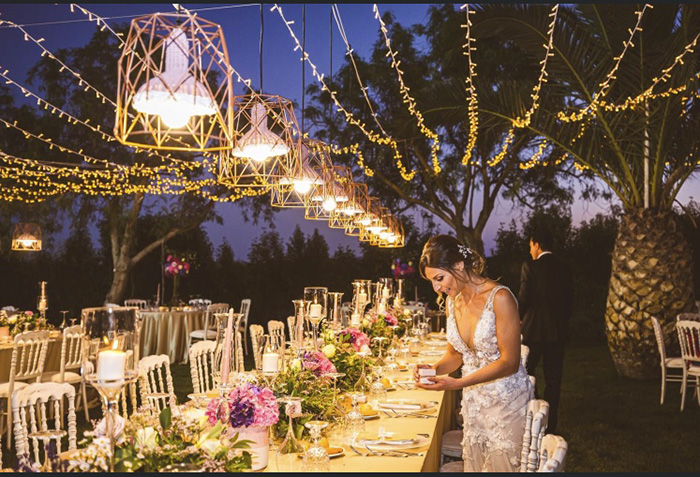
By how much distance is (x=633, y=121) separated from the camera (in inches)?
306

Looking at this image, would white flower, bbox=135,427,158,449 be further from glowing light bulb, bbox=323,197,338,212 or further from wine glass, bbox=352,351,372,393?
glowing light bulb, bbox=323,197,338,212

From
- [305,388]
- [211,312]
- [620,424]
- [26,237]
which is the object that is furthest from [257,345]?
[211,312]

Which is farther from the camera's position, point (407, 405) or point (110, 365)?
point (407, 405)

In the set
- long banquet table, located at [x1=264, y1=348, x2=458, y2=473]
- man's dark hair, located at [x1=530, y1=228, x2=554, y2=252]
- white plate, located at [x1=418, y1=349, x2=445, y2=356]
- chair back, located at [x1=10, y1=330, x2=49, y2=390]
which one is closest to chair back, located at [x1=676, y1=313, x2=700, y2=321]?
man's dark hair, located at [x1=530, y1=228, x2=554, y2=252]

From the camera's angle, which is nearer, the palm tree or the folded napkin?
the folded napkin

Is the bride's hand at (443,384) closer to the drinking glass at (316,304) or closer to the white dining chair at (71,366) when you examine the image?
the drinking glass at (316,304)

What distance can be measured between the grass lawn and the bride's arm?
2.47 m

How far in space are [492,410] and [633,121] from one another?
555 centimetres

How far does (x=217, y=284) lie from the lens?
592 inches

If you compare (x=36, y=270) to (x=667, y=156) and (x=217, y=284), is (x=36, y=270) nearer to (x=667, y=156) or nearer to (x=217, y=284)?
(x=217, y=284)

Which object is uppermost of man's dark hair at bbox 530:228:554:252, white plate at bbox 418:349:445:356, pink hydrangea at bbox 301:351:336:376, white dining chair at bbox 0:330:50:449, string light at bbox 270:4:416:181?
string light at bbox 270:4:416:181

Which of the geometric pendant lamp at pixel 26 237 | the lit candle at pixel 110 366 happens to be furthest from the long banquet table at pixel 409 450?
the geometric pendant lamp at pixel 26 237

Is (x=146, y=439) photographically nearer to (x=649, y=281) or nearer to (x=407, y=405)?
(x=407, y=405)

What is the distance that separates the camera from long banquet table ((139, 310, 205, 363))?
10.9 m
